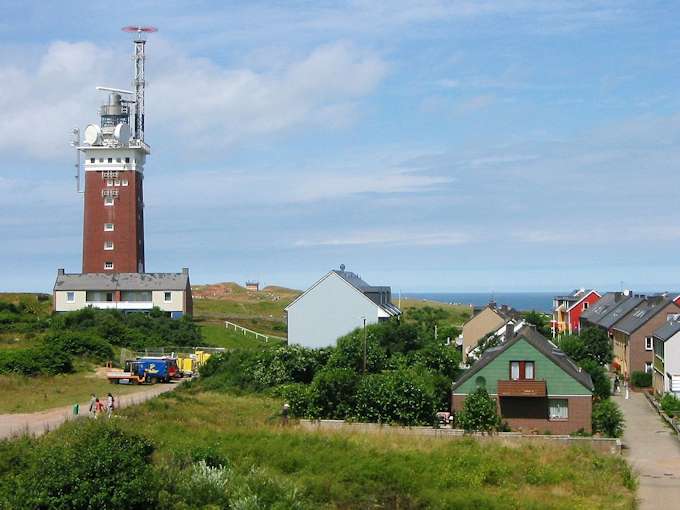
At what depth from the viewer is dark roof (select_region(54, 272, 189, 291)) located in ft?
271

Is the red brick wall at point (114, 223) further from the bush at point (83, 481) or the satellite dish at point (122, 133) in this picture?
the bush at point (83, 481)

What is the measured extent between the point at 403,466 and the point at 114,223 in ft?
198

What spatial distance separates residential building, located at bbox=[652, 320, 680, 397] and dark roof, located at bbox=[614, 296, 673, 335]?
715cm

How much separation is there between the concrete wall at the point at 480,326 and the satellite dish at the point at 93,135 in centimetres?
3958

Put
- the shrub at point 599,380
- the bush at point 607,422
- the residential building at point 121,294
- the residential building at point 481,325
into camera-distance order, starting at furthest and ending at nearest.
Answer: the residential building at point 121,294, the residential building at point 481,325, the shrub at point 599,380, the bush at point 607,422

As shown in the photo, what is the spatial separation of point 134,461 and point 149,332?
153 feet

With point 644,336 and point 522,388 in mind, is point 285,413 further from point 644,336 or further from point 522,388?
point 644,336

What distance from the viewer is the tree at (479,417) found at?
37156mm

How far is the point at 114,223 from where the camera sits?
84.9 m

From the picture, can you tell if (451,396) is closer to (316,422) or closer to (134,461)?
(316,422)

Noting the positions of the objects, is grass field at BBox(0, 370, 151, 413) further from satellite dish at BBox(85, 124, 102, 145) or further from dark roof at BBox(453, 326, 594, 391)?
satellite dish at BBox(85, 124, 102, 145)

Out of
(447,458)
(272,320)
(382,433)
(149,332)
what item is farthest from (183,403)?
(272,320)

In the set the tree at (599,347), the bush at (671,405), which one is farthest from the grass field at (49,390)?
the tree at (599,347)

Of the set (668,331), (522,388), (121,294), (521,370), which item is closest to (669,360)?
(668,331)
